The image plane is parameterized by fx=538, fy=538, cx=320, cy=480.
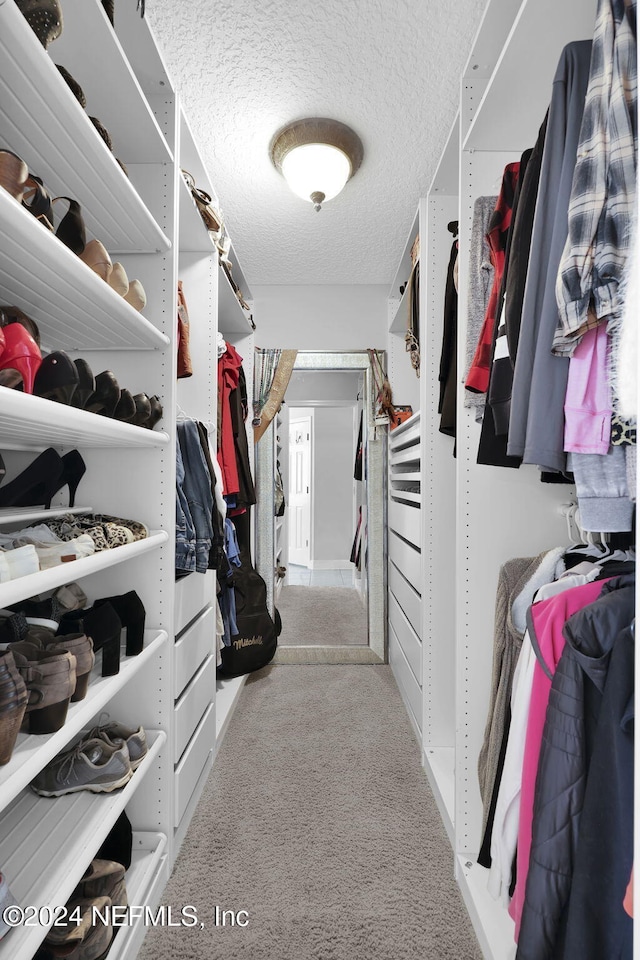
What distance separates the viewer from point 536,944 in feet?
2.71

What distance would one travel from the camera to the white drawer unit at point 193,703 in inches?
64.2

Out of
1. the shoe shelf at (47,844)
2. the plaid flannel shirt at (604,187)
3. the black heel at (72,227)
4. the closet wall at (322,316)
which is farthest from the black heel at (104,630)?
the closet wall at (322,316)

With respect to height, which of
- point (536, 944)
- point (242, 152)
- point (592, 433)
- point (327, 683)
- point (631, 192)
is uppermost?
point (242, 152)

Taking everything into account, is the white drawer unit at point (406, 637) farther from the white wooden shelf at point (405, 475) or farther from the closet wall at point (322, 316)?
the closet wall at point (322, 316)

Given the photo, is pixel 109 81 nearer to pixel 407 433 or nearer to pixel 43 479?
pixel 43 479

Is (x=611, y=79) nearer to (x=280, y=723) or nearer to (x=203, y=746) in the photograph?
(x=203, y=746)

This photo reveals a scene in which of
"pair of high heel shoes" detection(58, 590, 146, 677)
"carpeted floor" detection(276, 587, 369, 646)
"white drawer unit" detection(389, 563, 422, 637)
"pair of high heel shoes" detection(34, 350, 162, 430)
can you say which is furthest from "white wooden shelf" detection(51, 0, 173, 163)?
"carpeted floor" detection(276, 587, 369, 646)

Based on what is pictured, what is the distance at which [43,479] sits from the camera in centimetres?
136

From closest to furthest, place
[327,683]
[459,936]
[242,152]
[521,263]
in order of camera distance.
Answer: [521,263]
[459,936]
[242,152]
[327,683]

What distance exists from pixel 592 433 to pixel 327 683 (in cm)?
246

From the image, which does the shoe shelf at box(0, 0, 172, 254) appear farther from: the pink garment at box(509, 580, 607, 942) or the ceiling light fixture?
the pink garment at box(509, 580, 607, 942)

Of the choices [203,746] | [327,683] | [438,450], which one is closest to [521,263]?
[438,450]

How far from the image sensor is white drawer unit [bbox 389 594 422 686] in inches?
88.8

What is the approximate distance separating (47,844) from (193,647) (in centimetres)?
80
